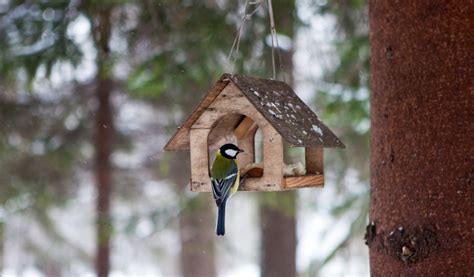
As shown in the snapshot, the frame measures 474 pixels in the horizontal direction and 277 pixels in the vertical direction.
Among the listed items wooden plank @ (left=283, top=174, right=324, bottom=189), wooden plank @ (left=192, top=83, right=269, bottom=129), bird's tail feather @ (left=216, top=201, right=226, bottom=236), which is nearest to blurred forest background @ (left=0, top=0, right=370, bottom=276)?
wooden plank @ (left=192, top=83, right=269, bottom=129)

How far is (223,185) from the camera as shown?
12.0 ft

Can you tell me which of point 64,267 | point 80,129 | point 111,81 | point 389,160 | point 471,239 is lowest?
point 64,267

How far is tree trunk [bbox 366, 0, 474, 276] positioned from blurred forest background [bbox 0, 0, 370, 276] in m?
1.81

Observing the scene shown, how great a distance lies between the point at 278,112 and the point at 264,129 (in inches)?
4.2

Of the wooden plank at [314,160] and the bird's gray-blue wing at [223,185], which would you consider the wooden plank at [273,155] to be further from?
the wooden plank at [314,160]

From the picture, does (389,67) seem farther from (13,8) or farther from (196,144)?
(13,8)

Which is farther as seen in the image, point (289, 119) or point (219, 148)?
point (219, 148)

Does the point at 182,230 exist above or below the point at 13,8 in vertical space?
below

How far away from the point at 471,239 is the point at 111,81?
8.52 m

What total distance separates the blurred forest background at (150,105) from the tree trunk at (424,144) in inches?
71.2

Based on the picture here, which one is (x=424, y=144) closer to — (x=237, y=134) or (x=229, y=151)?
(x=229, y=151)

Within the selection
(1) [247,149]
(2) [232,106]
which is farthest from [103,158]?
(2) [232,106]

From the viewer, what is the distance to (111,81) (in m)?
11.0

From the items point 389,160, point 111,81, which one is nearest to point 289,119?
point 389,160
